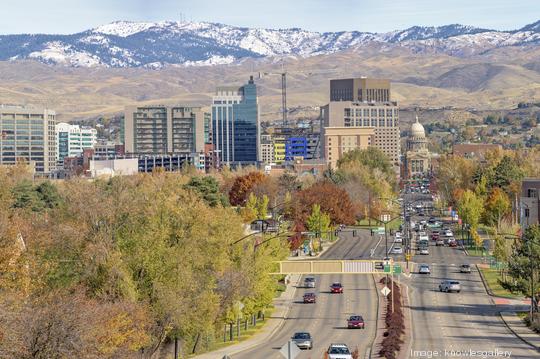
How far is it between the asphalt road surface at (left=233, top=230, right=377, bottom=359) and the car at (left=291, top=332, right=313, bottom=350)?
1.58 feet

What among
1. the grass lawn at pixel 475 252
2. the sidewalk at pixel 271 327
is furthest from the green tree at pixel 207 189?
the sidewalk at pixel 271 327

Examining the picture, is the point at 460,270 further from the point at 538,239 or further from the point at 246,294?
the point at 246,294

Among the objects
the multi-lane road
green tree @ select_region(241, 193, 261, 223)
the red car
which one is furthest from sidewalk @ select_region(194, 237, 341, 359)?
green tree @ select_region(241, 193, 261, 223)

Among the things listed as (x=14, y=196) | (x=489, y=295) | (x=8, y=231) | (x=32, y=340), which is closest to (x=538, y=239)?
(x=489, y=295)

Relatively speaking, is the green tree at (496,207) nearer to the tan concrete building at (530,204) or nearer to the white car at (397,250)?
the tan concrete building at (530,204)

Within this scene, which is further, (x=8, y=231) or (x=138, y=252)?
(x=138, y=252)

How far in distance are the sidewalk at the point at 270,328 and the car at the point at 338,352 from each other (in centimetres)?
831

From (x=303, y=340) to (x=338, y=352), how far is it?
7.87 meters

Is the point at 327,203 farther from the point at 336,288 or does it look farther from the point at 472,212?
the point at 336,288

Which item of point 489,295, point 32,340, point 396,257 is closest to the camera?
point 32,340

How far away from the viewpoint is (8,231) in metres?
70.9

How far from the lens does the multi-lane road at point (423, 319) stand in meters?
79.2

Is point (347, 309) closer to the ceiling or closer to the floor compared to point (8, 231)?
closer to the floor

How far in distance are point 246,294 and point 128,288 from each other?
708 inches
